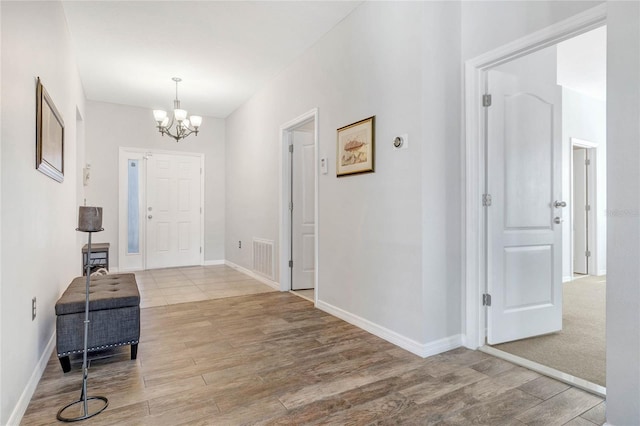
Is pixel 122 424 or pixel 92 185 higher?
pixel 92 185

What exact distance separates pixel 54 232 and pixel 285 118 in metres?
2.75

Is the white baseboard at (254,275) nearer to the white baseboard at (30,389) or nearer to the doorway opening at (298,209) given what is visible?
the doorway opening at (298,209)

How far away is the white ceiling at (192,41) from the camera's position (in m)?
3.27

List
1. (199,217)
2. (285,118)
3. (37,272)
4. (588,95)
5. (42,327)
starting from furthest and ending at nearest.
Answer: (199,217) < (588,95) < (285,118) < (42,327) < (37,272)

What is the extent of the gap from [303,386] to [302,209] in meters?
2.81

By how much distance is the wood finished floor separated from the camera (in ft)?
6.01

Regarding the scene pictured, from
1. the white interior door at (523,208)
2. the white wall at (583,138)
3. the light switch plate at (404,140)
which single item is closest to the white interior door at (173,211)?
the light switch plate at (404,140)

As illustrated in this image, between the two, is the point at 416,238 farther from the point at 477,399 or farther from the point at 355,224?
the point at 477,399

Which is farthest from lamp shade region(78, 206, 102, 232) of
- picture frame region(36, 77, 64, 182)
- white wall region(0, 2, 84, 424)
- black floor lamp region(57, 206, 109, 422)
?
picture frame region(36, 77, 64, 182)

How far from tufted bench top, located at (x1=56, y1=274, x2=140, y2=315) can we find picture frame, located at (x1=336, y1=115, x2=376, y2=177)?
202 centimetres

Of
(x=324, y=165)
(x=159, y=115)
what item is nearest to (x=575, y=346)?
(x=324, y=165)

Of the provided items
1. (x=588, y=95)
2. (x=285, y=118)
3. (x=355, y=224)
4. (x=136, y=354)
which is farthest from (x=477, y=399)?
(x=588, y=95)

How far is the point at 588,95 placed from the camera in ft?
18.6

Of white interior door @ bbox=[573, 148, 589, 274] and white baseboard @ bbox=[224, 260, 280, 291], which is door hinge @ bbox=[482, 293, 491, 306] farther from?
white interior door @ bbox=[573, 148, 589, 274]
